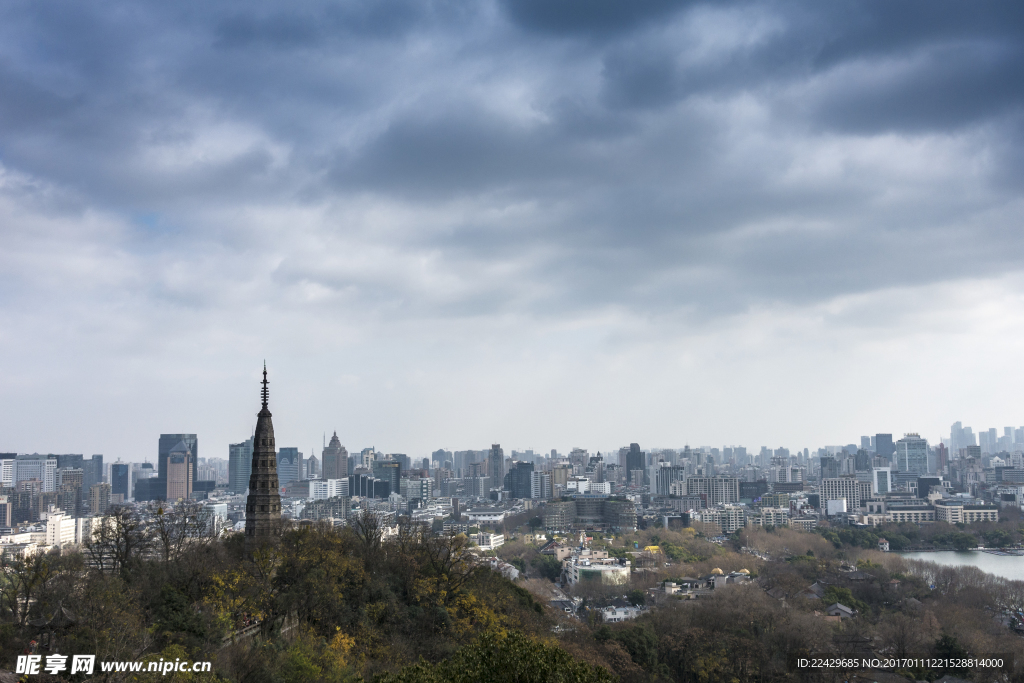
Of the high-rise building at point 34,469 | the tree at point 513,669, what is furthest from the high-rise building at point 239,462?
the tree at point 513,669

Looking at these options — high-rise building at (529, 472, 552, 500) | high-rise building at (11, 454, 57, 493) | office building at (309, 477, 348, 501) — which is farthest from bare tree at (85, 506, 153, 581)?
office building at (309, 477, 348, 501)

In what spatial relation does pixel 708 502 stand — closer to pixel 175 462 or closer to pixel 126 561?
pixel 175 462

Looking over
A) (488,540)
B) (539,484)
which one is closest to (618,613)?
(488,540)

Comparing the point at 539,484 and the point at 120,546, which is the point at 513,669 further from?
the point at 539,484

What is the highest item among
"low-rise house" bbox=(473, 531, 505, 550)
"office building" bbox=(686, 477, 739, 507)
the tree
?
the tree

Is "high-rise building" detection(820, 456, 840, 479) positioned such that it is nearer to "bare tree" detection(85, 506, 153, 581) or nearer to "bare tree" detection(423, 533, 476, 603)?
"bare tree" detection(423, 533, 476, 603)

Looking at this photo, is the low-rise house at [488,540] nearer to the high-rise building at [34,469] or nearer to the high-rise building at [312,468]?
the high-rise building at [34,469]
